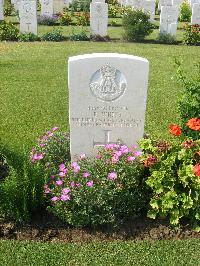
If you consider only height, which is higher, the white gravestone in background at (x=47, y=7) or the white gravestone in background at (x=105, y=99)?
the white gravestone in background at (x=47, y=7)

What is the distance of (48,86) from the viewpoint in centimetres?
960

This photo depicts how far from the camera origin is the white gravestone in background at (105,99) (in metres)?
4.59

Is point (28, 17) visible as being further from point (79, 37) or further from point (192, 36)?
point (192, 36)

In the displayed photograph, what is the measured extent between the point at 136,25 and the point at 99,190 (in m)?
11.8

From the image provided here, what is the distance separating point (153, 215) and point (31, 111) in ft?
13.7

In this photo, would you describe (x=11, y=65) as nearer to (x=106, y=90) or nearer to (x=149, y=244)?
(x=106, y=90)

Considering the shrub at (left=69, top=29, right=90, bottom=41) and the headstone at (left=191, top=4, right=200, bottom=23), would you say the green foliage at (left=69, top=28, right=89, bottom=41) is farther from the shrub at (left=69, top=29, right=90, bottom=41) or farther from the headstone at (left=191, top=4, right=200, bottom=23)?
the headstone at (left=191, top=4, right=200, bottom=23)

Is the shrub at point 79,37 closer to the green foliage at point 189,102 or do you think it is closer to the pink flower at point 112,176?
the green foliage at point 189,102

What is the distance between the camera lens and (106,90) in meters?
4.71

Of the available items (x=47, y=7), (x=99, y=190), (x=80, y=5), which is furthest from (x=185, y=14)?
(x=99, y=190)

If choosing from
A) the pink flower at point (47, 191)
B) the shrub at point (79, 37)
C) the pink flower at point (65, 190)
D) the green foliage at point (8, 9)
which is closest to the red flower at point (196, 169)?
the pink flower at point (65, 190)

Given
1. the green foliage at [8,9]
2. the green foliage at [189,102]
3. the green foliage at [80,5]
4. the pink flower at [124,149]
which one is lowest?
the pink flower at [124,149]

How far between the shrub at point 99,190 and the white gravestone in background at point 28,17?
11.7 m

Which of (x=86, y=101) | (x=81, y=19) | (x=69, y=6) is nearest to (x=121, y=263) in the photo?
(x=86, y=101)
